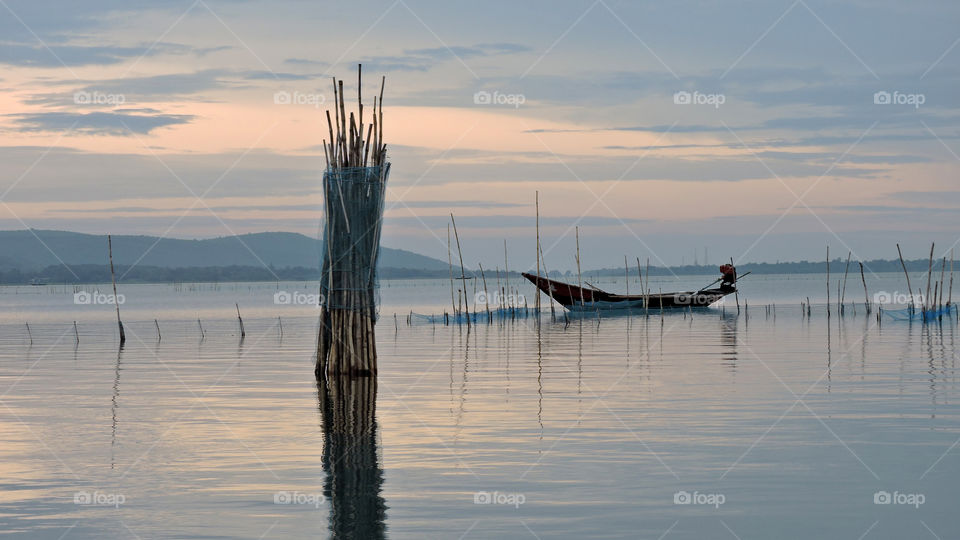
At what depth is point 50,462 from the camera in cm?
1130

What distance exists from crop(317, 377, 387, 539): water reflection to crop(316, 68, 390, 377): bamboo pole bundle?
1.10 m

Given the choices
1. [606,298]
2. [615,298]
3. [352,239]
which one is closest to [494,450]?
[352,239]

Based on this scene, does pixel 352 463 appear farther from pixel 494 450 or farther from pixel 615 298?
pixel 615 298

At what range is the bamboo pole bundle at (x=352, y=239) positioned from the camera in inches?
726

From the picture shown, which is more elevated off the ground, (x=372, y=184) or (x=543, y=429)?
(x=372, y=184)

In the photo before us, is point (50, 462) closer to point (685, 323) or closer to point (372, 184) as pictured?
point (372, 184)

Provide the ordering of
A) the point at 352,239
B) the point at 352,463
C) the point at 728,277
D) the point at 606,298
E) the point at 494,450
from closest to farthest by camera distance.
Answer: the point at 352,463 < the point at 494,450 < the point at 352,239 < the point at 606,298 < the point at 728,277

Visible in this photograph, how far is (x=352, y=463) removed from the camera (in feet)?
36.1

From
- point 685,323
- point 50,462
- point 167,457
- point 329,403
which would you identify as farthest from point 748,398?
point 685,323

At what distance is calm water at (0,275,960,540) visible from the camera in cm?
859

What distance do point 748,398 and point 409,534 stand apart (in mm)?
9133

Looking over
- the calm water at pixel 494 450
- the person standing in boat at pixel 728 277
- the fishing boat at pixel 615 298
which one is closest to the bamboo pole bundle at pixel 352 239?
the calm water at pixel 494 450

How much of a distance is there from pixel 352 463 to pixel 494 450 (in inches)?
62.6

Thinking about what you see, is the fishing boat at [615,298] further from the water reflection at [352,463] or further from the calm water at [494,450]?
the water reflection at [352,463]
